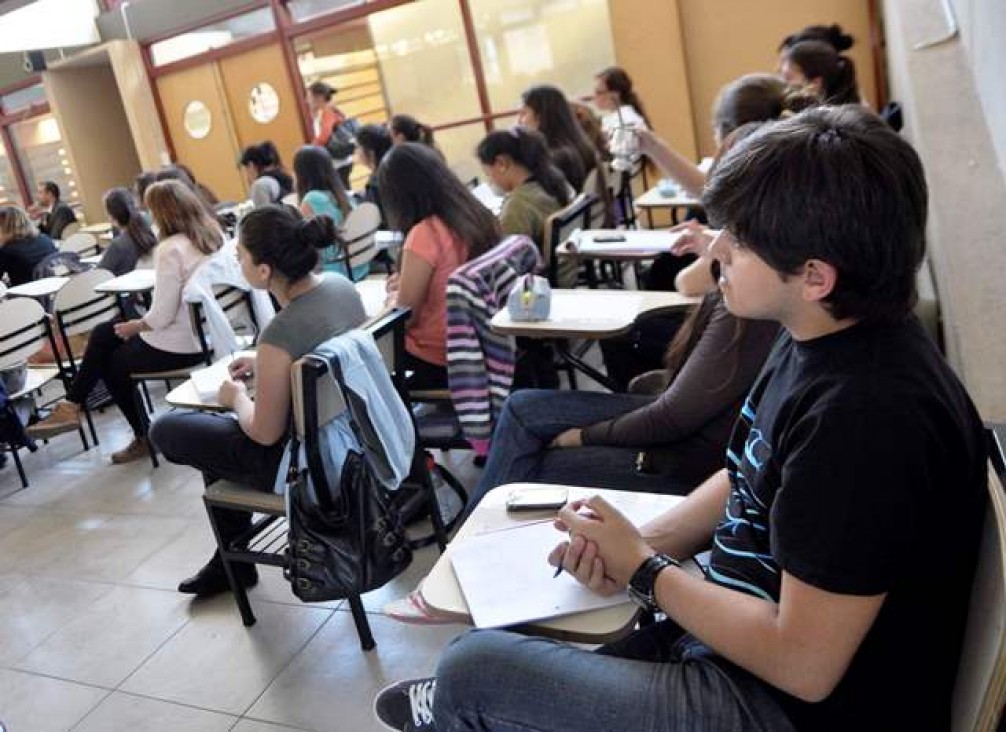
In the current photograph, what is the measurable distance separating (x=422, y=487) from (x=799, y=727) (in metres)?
1.57

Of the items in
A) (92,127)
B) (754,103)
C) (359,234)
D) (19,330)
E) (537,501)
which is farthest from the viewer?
(92,127)

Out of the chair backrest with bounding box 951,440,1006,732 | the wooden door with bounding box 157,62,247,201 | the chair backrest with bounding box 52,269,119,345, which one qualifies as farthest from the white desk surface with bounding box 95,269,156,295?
the wooden door with bounding box 157,62,247,201

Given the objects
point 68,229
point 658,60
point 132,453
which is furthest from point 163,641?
point 68,229

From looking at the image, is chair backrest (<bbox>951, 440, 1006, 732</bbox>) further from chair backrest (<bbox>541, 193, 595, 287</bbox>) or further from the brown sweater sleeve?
chair backrest (<bbox>541, 193, 595, 287</bbox>)

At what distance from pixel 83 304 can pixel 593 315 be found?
103 inches

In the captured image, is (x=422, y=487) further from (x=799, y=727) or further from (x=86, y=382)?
(x=86, y=382)

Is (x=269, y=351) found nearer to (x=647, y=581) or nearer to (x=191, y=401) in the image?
(x=191, y=401)

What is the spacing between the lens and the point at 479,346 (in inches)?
94.7

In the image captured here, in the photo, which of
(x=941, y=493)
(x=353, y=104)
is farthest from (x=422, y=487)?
(x=353, y=104)

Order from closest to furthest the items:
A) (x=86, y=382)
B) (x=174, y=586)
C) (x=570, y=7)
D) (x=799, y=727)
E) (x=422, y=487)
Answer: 1. (x=799, y=727)
2. (x=422, y=487)
3. (x=174, y=586)
4. (x=86, y=382)
5. (x=570, y=7)

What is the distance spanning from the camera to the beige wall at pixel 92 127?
9.60 metres

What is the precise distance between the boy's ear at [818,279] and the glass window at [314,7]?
24.5 feet

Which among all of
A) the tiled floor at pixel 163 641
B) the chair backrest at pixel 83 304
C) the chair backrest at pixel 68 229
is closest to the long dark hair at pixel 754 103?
the tiled floor at pixel 163 641

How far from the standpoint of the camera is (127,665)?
2.22 m
